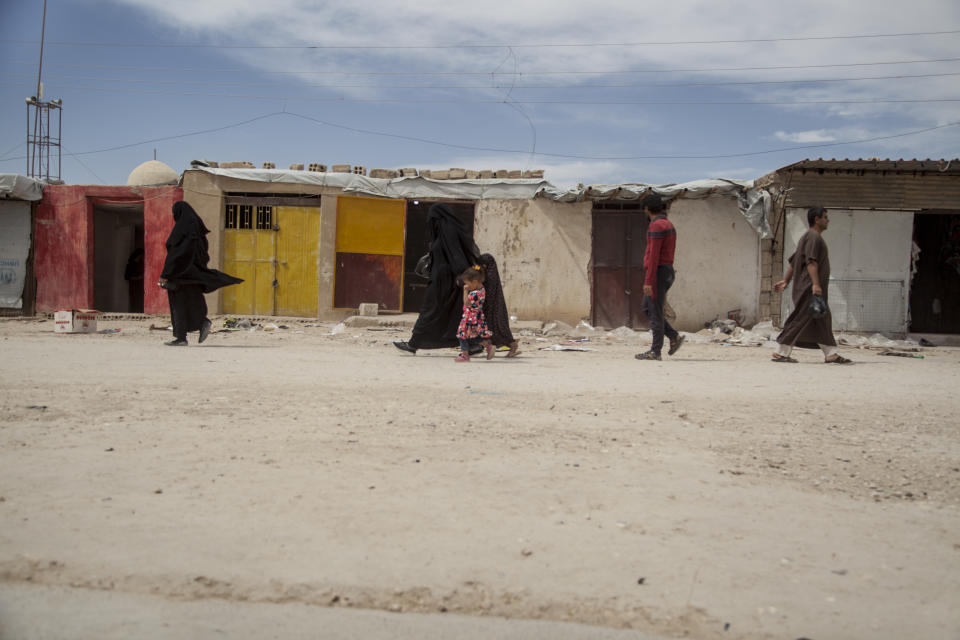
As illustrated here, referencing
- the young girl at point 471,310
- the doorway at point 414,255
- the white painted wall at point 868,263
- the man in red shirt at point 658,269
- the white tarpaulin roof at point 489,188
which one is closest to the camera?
the young girl at point 471,310

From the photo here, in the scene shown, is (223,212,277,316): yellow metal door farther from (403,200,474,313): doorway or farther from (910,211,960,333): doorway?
(910,211,960,333): doorway

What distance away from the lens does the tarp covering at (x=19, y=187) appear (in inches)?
574

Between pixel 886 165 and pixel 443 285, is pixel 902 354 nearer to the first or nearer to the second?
pixel 886 165

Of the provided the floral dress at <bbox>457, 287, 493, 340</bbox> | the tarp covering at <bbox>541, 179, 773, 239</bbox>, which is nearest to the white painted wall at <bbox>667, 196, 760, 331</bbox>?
the tarp covering at <bbox>541, 179, 773, 239</bbox>

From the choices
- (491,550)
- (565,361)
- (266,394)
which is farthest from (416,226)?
(491,550)

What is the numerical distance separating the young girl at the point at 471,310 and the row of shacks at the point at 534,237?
22.6ft

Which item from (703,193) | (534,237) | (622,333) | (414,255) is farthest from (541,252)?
(414,255)

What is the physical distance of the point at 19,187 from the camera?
582 inches

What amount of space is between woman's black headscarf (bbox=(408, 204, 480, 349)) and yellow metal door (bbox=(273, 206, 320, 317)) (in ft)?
24.4

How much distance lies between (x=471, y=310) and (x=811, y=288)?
3470mm

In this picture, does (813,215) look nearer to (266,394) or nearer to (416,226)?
(266,394)

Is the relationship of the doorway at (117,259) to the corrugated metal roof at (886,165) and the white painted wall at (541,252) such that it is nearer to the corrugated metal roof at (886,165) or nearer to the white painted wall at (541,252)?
the white painted wall at (541,252)

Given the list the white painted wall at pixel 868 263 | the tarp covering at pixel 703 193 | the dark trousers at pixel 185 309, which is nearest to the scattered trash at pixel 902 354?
the white painted wall at pixel 868 263

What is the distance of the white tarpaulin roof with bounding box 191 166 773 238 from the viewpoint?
1333cm
